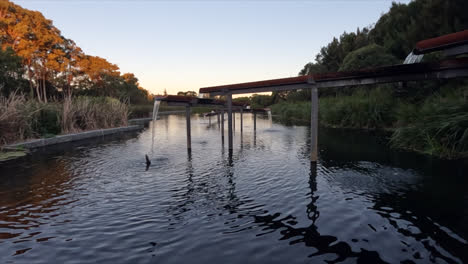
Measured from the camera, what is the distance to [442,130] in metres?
10.9

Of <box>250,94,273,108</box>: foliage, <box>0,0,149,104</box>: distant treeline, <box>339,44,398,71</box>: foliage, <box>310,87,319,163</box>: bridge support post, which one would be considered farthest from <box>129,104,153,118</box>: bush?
<box>250,94,273,108</box>: foliage

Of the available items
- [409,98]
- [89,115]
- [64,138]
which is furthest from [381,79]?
[89,115]

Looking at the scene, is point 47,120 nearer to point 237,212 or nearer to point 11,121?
point 11,121

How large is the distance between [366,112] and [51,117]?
2530cm

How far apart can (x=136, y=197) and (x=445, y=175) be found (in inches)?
394

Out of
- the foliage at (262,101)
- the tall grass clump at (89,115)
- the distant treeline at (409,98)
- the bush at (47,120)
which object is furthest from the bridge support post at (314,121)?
the foliage at (262,101)

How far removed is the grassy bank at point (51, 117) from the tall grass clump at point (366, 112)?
2226 centimetres

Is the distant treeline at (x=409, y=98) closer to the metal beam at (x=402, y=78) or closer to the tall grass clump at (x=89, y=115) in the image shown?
the metal beam at (x=402, y=78)

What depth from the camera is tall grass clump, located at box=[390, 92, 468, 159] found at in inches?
399

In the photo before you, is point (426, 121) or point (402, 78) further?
point (426, 121)

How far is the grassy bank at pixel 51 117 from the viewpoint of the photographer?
13699 mm

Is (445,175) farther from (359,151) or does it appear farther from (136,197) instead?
(136,197)

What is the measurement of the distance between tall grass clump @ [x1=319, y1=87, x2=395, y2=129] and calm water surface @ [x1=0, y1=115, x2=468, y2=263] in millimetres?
10384

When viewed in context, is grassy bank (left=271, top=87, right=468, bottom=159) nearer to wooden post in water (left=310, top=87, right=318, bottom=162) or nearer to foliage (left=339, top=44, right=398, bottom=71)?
wooden post in water (left=310, top=87, right=318, bottom=162)
